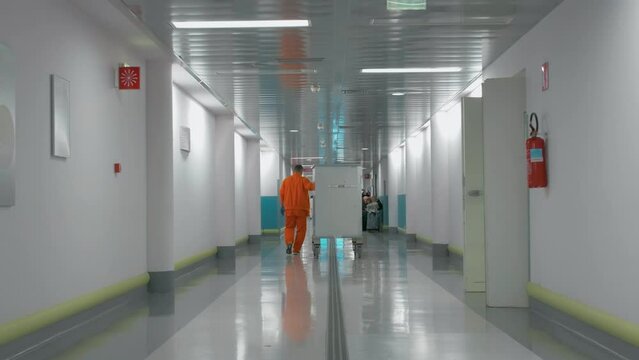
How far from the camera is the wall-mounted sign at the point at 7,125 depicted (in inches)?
197

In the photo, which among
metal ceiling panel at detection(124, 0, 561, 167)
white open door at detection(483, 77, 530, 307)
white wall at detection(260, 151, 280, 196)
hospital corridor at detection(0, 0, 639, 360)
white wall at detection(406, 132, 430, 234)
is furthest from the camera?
white wall at detection(260, 151, 280, 196)

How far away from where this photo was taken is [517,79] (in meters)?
7.92

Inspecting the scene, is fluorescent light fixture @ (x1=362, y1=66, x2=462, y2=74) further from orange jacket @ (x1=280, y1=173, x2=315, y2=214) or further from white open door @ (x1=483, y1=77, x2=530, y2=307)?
orange jacket @ (x1=280, y1=173, x2=315, y2=214)

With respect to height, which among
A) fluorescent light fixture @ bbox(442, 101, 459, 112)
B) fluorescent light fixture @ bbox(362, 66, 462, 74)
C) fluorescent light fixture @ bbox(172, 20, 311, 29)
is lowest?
fluorescent light fixture @ bbox(442, 101, 459, 112)

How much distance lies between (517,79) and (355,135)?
11.5 metres

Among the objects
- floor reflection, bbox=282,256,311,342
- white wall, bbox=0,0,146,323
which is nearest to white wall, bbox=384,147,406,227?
floor reflection, bbox=282,256,311,342

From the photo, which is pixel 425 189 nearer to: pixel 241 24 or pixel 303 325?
pixel 241 24

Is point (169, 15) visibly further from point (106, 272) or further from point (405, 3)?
point (106, 272)

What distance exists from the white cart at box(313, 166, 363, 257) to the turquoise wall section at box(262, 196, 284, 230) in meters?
11.3

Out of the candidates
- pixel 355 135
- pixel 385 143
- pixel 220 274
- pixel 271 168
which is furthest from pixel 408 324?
pixel 271 168

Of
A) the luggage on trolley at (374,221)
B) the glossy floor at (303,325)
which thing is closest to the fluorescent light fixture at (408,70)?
the glossy floor at (303,325)

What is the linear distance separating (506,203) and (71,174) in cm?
457

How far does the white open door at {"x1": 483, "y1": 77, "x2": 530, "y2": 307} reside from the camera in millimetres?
7805

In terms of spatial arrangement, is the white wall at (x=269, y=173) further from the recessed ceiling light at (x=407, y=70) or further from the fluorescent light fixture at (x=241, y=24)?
the fluorescent light fixture at (x=241, y=24)
